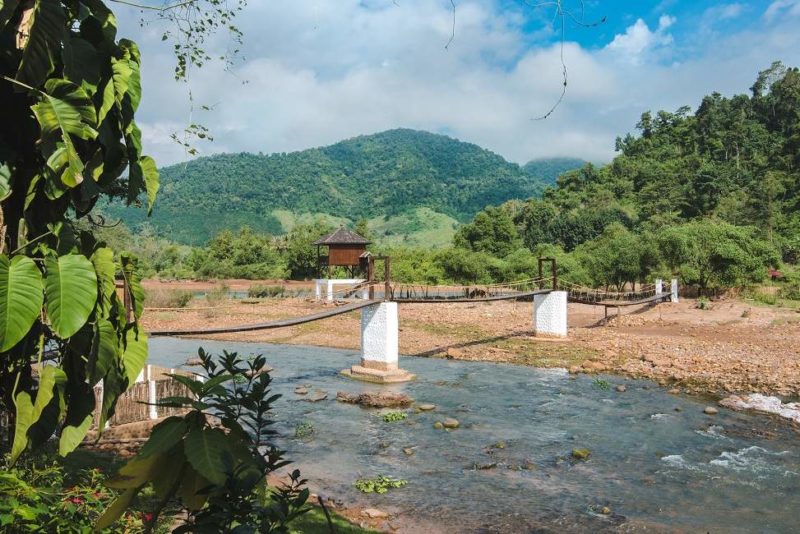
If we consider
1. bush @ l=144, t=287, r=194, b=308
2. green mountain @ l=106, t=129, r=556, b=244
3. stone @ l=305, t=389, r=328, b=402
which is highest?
green mountain @ l=106, t=129, r=556, b=244

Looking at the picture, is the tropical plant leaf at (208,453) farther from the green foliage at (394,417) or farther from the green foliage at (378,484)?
the green foliage at (394,417)

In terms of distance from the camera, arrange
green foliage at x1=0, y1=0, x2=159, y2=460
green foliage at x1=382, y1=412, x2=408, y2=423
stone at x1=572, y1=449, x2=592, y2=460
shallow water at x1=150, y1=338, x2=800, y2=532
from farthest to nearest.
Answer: green foliage at x1=382, y1=412, x2=408, y2=423, stone at x1=572, y1=449, x2=592, y2=460, shallow water at x1=150, y1=338, x2=800, y2=532, green foliage at x1=0, y1=0, x2=159, y2=460

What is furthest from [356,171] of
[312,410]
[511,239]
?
[312,410]

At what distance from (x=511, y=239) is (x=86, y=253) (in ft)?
128

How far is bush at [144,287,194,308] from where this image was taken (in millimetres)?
24859

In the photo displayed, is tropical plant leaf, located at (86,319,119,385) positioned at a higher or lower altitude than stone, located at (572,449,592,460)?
higher

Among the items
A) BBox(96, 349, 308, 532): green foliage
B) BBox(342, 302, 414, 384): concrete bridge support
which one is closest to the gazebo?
BBox(342, 302, 414, 384): concrete bridge support

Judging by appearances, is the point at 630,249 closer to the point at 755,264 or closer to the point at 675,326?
the point at 755,264

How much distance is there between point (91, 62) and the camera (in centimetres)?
203

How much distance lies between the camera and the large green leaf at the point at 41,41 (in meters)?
1.83

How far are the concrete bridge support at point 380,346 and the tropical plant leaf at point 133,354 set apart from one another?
32.9 ft

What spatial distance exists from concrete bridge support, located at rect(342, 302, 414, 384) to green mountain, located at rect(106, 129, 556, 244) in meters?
69.4

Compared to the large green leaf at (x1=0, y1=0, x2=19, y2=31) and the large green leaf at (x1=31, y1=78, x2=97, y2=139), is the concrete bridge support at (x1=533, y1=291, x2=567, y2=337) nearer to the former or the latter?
the large green leaf at (x1=31, y1=78, x2=97, y2=139)

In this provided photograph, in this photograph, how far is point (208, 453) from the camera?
141 cm
